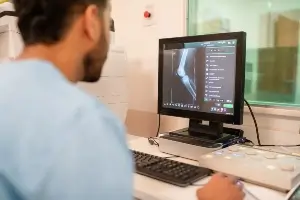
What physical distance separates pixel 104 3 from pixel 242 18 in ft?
3.23

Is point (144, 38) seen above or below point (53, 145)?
above

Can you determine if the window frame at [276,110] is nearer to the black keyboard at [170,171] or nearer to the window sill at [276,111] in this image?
the window sill at [276,111]

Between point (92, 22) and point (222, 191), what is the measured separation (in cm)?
56

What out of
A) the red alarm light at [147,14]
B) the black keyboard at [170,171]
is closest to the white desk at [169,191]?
the black keyboard at [170,171]

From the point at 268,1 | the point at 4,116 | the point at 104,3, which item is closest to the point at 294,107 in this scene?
the point at 268,1

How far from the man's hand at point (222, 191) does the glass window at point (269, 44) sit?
629 millimetres

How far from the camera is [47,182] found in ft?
1.76

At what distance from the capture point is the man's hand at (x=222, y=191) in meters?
0.91

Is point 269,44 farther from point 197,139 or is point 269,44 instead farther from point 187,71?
point 197,139

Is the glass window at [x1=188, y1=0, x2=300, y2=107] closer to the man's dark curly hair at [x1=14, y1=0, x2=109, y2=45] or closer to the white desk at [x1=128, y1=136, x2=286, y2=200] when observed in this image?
the white desk at [x1=128, y1=136, x2=286, y2=200]

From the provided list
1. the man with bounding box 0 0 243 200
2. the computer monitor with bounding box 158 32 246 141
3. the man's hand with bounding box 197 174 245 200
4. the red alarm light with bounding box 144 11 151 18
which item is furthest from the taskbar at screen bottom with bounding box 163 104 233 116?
the man with bounding box 0 0 243 200

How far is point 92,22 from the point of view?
0.73 metres

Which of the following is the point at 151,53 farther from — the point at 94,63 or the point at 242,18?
the point at 94,63

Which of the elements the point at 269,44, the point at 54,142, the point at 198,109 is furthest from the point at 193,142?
the point at 54,142
